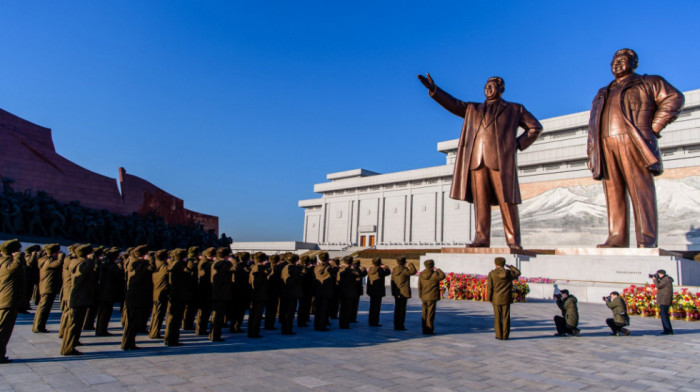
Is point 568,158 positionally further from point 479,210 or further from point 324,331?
point 324,331

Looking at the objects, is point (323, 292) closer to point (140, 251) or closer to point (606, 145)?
point (140, 251)

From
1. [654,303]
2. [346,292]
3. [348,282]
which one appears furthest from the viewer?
[654,303]

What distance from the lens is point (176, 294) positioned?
19.1 feet

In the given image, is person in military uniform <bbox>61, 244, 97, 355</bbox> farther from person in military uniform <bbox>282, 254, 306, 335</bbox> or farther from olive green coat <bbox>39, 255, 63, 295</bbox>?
person in military uniform <bbox>282, 254, 306, 335</bbox>

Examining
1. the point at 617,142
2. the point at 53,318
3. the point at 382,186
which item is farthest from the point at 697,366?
the point at 382,186

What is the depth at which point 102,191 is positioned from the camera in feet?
68.1

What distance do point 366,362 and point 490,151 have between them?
8674mm

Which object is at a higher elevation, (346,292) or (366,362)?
(346,292)

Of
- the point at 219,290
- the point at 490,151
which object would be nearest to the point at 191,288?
the point at 219,290

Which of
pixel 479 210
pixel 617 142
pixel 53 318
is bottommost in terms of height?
pixel 53 318

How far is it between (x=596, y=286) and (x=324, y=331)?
7510mm

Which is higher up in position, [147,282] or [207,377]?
[147,282]

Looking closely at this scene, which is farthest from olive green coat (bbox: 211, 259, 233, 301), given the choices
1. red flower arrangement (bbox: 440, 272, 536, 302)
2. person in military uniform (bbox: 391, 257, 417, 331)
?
red flower arrangement (bbox: 440, 272, 536, 302)

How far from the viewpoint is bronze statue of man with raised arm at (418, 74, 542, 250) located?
1210cm
